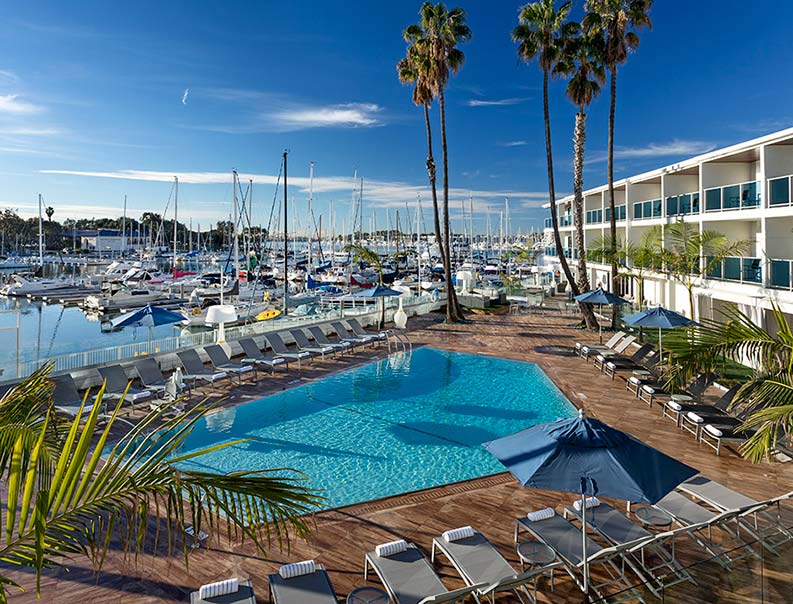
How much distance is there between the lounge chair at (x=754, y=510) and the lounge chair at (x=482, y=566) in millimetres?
2621

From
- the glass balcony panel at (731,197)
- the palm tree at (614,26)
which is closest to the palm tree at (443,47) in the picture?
the palm tree at (614,26)

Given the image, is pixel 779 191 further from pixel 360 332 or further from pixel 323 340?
pixel 323 340

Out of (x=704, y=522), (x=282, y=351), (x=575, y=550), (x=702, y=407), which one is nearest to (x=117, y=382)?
(x=282, y=351)

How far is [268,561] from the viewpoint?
20.4ft

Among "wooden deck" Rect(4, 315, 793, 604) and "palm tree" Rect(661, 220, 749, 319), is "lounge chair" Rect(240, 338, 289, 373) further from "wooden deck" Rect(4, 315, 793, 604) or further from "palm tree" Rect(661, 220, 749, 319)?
"palm tree" Rect(661, 220, 749, 319)

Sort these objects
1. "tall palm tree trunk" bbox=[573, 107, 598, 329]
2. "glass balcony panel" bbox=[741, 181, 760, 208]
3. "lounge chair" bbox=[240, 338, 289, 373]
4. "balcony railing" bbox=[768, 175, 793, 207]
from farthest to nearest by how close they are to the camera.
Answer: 1. "tall palm tree trunk" bbox=[573, 107, 598, 329]
2. "glass balcony panel" bbox=[741, 181, 760, 208]
3. "lounge chair" bbox=[240, 338, 289, 373]
4. "balcony railing" bbox=[768, 175, 793, 207]

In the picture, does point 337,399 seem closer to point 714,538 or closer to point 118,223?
point 714,538

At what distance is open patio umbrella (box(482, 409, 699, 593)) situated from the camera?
500 centimetres

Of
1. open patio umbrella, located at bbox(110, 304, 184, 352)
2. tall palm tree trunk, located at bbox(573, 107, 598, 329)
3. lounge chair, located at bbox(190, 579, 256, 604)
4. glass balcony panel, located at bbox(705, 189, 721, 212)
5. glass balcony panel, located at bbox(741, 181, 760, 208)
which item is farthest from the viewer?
tall palm tree trunk, located at bbox(573, 107, 598, 329)

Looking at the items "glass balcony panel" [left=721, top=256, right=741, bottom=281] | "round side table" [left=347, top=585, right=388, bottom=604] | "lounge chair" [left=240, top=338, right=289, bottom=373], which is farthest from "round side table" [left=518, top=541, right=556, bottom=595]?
"glass balcony panel" [left=721, top=256, right=741, bottom=281]

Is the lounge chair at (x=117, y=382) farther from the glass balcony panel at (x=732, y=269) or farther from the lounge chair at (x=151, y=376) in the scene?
the glass balcony panel at (x=732, y=269)

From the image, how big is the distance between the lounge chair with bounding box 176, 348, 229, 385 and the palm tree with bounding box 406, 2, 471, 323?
1250cm

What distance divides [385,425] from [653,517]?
20.9 ft

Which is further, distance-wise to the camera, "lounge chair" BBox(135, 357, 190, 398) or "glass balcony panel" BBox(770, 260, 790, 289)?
"glass balcony panel" BBox(770, 260, 790, 289)
